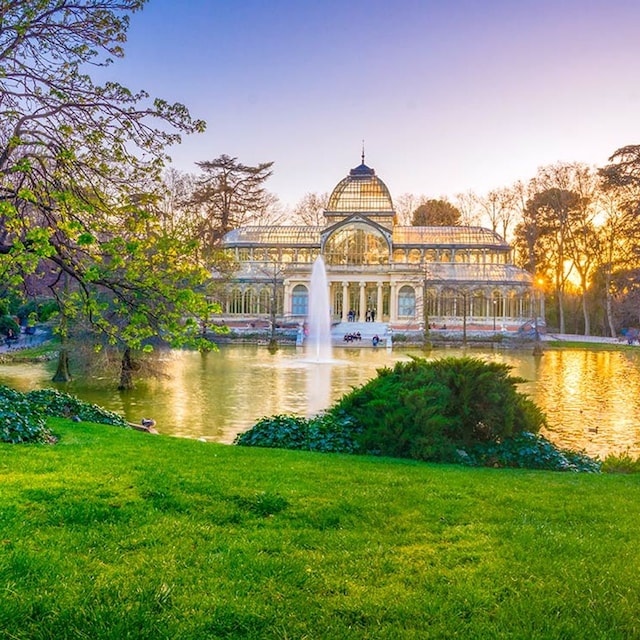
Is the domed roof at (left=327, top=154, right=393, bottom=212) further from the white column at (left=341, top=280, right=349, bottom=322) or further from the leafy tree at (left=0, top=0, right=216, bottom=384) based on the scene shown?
the leafy tree at (left=0, top=0, right=216, bottom=384)

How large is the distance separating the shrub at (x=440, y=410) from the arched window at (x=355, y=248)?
45.3 meters

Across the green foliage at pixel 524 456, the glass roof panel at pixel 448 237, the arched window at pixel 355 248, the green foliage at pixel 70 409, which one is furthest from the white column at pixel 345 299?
the green foliage at pixel 524 456

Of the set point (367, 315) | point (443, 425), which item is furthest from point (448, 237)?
point (443, 425)

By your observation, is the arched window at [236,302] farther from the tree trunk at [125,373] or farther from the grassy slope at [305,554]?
the grassy slope at [305,554]

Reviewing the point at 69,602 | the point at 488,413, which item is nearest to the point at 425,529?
the point at 69,602

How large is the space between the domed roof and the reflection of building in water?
0.33ft

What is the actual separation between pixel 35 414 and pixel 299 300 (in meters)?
44.6

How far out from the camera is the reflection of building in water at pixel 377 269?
51.5m

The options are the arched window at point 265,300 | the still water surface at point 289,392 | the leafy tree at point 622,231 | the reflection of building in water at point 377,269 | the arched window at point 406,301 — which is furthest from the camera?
the arched window at point 406,301

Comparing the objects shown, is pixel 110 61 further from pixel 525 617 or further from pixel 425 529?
pixel 525 617

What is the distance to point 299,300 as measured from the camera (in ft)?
175

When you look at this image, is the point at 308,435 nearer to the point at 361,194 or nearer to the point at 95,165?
the point at 95,165

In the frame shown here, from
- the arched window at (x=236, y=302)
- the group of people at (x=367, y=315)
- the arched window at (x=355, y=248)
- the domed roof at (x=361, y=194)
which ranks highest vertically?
the domed roof at (x=361, y=194)

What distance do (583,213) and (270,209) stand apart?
3500cm
